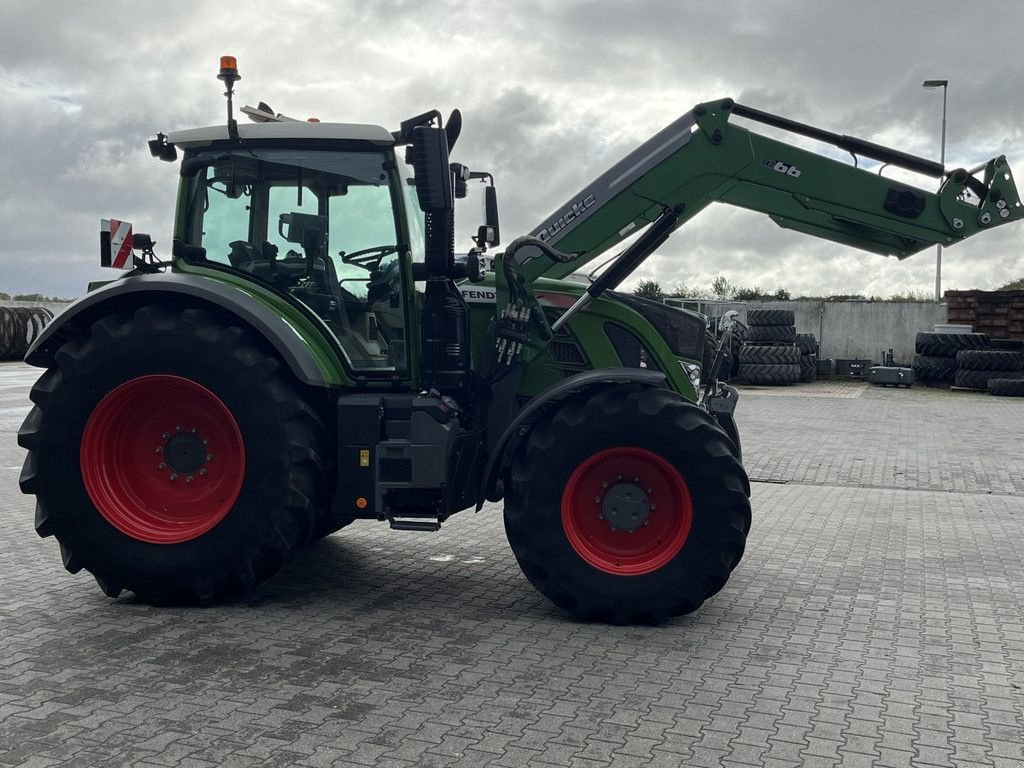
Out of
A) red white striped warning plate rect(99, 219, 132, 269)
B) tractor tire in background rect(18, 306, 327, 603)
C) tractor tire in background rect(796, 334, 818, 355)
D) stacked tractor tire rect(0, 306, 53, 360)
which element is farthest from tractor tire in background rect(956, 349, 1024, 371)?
stacked tractor tire rect(0, 306, 53, 360)

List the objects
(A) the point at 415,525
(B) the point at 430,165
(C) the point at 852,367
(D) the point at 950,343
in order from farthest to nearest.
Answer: (C) the point at 852,367
(D) the point at 950,343
(A) the point at 415,525
(B) the point at 430,165

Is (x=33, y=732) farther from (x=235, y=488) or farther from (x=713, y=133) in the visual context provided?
(x=713, y=133)

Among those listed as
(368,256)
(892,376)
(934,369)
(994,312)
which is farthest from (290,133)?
(994,312)

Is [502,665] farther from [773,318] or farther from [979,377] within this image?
[773,318]

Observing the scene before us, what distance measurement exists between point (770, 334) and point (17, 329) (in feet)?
71.4

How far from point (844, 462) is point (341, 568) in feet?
26.7

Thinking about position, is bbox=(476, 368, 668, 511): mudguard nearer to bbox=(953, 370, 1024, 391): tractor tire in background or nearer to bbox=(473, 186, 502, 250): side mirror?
bbox=(473, 186, 502, 250): side mirror

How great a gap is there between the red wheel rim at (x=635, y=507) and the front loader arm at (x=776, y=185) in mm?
1301

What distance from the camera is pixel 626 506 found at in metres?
5.69

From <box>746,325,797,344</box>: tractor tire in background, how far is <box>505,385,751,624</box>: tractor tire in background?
72.8 ft

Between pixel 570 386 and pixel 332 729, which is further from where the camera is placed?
pixel 570 386

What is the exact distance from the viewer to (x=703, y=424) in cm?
554

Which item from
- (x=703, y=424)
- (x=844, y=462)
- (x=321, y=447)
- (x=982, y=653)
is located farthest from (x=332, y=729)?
(x=844, y=462)

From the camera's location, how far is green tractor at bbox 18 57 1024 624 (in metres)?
5.61
